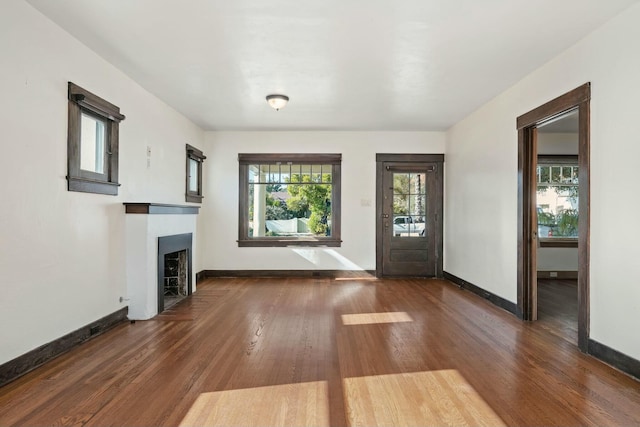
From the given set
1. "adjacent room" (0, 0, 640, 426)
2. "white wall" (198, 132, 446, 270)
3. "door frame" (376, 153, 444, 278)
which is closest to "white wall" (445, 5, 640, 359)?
"adjacent room" (0, 0, 640, 426)

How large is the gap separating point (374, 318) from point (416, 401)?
69.3 inches

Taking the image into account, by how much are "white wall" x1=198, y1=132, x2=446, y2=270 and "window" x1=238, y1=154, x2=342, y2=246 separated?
13 centimetres

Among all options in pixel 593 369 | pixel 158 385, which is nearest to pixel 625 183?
pixel 593 369

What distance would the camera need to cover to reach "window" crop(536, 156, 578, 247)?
6309 mm

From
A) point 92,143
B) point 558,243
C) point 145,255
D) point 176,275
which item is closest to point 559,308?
→ point 558,243

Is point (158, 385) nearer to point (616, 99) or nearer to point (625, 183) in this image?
point (625, 183)

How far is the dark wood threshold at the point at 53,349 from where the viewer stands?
2400 mm

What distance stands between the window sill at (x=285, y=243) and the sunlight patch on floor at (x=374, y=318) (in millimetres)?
2469

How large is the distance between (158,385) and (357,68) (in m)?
3.26

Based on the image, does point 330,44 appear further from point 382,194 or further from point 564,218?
point 564,218

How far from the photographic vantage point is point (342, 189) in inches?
255

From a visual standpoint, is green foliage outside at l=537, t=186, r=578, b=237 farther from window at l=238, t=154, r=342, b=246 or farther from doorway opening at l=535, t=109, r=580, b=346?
window at l=238, t=154, r=342, b=246

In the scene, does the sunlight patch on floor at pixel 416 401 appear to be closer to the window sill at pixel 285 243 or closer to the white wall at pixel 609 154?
the white wall at pixel 609 154

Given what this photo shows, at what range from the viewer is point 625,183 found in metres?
2.63
